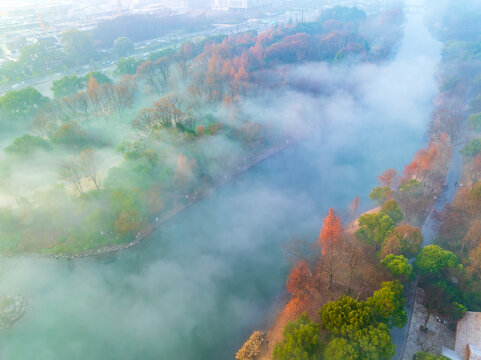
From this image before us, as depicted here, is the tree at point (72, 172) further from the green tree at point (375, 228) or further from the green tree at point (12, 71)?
the green tree at point (12, 71)

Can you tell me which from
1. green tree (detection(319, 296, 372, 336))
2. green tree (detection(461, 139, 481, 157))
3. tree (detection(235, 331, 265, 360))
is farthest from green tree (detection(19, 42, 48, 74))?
green tree (detection(461, 139, 481, 157))

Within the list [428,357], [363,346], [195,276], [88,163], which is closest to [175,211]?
[195,276]

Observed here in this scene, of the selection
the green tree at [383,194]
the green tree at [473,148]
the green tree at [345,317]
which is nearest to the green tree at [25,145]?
the green tree at [345,317]

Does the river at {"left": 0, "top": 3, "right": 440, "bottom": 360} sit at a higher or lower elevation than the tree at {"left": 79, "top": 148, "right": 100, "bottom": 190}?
lower

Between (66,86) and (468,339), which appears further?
(66,86)

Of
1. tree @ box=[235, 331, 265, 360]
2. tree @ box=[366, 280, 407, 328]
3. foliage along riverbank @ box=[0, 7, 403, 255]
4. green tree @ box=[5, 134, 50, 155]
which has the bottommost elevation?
tree @ box=[235, 331, 265, 360]

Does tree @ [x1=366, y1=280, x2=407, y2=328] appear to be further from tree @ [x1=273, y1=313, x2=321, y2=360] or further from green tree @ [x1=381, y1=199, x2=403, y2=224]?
green tree @ [x1=381, y1=199, x2=403, y2=224]

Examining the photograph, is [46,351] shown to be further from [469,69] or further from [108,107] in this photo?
[469,69]

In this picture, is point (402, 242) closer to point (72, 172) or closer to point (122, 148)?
point (122, 148)
